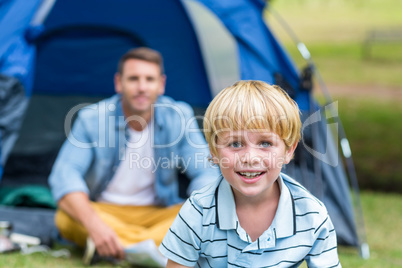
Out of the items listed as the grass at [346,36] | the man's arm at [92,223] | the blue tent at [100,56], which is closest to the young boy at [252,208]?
the man's arm at [92,223]

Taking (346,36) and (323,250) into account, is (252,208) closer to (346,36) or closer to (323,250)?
(323,250)

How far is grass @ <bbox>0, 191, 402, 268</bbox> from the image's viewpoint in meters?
2.68

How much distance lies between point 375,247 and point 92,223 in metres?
1.58

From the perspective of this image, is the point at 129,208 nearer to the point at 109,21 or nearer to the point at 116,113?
the point at 116,113

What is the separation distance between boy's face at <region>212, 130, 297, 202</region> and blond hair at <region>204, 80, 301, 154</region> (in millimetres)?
18

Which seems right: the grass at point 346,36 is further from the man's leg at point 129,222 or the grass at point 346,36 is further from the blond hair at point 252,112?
the blond hair at point 252,112

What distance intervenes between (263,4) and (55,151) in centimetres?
164

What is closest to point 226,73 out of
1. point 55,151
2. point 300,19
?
point 55,151

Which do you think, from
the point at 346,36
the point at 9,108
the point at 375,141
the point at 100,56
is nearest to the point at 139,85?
the point at 9,108

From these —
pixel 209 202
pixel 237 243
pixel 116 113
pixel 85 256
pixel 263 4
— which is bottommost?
pixel 85 256

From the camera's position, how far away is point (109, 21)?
406cm

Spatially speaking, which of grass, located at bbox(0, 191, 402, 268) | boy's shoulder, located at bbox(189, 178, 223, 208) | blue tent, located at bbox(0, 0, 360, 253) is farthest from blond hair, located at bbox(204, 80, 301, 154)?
blue tent, located at bbox(0, 0, 360, 253)

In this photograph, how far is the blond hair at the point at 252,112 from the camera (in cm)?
146

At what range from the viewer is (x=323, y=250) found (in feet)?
5.02
